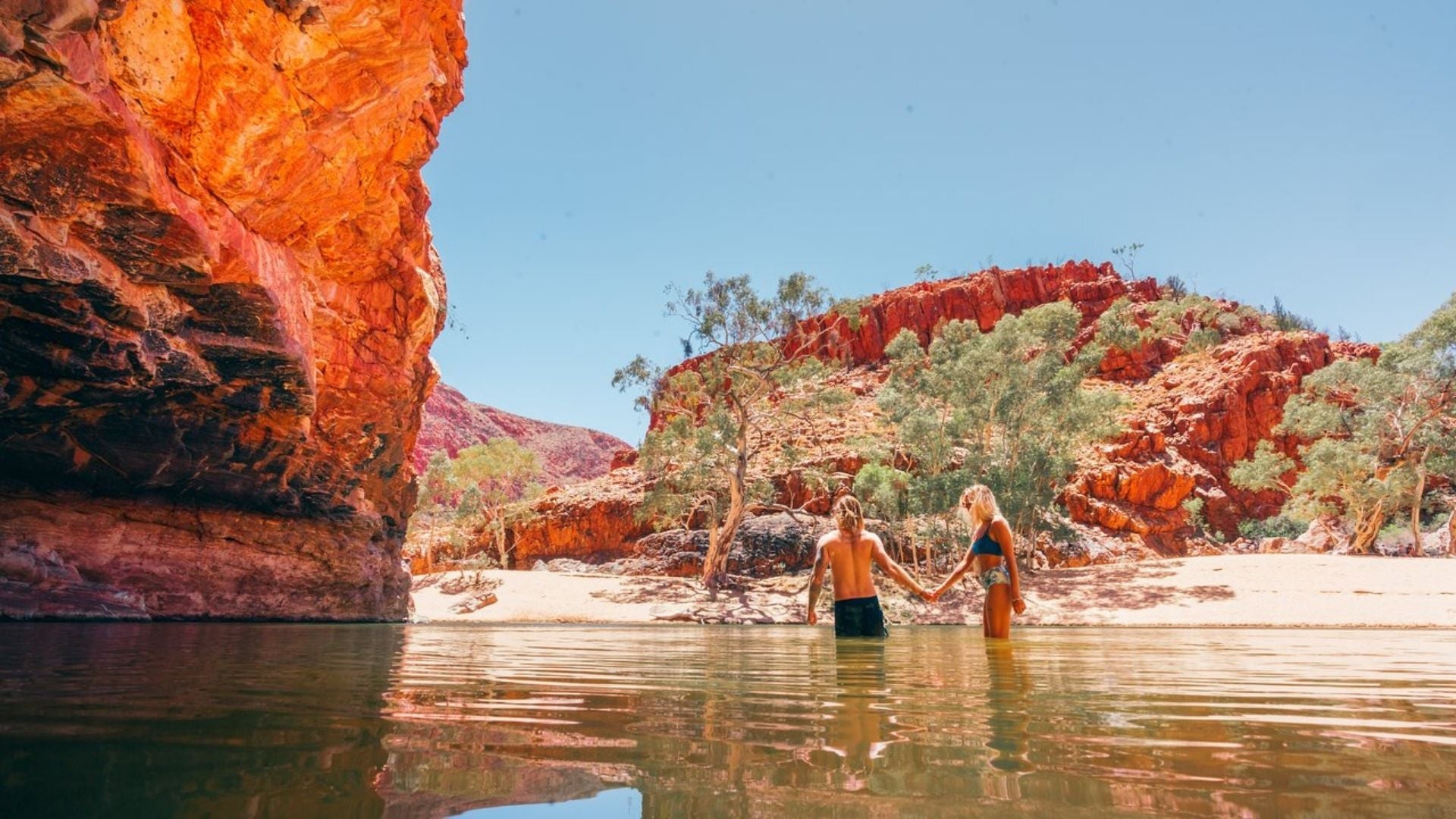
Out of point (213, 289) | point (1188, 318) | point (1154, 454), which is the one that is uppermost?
point (1188, 318)

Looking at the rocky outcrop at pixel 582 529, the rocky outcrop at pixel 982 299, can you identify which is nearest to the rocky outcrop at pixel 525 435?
the rocky outcrop at pixel 982 299

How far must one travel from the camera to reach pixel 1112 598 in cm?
2375

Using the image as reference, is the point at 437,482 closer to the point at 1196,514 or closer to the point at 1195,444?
the point at 1196,514

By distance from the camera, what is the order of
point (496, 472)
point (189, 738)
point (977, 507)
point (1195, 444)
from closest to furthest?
point (189, 738), point (977, 507), point (496, 472), point (1195, 444)

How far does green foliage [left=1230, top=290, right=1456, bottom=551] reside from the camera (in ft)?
103

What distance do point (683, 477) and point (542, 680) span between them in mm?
27294

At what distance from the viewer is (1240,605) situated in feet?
69.3

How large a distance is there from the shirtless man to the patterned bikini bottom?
0.72 m

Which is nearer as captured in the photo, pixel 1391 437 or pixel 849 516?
pixel 849 516

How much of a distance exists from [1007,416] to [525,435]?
3937 inches

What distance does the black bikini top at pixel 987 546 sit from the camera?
23.4ft

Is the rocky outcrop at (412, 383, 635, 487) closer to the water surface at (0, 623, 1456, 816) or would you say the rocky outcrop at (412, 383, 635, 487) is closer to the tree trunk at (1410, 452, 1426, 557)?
the tree trunk at (1410, 452, 1426, 557)

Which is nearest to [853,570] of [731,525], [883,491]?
[731,525]

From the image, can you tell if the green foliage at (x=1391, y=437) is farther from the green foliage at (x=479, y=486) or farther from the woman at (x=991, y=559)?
the green foliage at (x=479, y=486)
